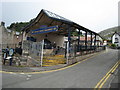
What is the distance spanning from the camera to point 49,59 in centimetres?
1245

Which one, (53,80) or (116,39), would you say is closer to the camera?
(53,80)

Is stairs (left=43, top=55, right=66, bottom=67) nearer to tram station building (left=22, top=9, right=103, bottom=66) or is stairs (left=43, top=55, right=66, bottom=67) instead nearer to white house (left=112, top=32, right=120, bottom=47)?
tram station building (left=22, top=9, right=103, bottom=66)

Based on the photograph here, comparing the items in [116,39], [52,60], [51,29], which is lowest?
[52,60]

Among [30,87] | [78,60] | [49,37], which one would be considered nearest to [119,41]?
[49,37]

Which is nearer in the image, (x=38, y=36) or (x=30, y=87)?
(x=30, y=87)

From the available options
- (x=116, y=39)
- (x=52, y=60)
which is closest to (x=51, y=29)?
(x=52, y=60)

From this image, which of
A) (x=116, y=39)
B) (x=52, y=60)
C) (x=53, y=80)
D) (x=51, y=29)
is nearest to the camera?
(x=53, y=80)

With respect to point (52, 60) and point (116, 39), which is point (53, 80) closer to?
point (52, 60)

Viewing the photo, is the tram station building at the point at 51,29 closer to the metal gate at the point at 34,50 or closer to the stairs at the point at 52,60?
the stairs at the point at 52,60

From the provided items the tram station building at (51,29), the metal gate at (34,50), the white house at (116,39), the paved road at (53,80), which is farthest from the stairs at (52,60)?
the white house at (116,39)

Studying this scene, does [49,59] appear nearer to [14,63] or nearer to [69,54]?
[69,54]

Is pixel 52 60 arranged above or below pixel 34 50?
below

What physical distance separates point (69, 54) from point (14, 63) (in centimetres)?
624

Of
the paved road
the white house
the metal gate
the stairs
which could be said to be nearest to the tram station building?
the stairs
